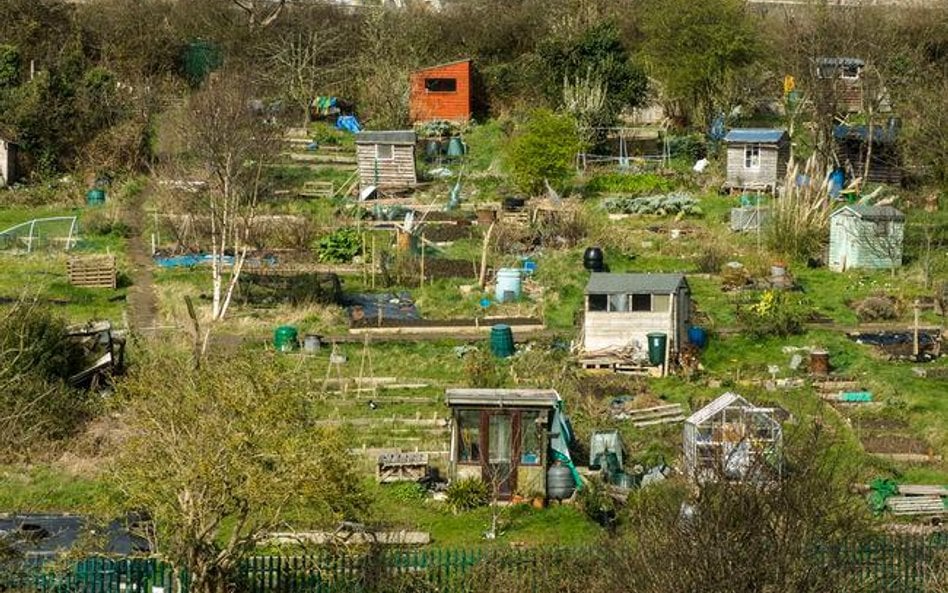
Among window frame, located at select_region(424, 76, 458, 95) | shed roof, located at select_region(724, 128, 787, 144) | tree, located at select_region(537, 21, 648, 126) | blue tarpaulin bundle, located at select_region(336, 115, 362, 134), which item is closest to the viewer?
shed roof, located at select_region(724, 128, 787, 144)

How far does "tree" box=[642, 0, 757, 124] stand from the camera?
54.0 metres

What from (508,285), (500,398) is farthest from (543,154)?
Result: (500,398)

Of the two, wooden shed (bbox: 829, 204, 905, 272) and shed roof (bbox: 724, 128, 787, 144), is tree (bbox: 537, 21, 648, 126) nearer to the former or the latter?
shed roof (bbox: 724, 128, 787, 144)

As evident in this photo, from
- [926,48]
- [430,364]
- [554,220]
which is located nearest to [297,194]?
[554,220]

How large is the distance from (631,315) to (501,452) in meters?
8.47

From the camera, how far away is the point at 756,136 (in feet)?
159

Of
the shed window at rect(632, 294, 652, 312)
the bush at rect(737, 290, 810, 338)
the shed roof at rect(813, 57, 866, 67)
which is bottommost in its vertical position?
the bush at rect(737, 290, 810, 338)

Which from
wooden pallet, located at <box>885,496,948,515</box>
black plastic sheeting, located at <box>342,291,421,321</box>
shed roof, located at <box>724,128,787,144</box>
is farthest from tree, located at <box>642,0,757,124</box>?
wooden pallet, located at <box>885,496,948,515</box>

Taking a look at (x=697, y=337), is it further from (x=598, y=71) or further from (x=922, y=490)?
(x=598, y=71)

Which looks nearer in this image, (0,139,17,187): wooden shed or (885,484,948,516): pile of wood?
(885,484,948,516): pile of wood

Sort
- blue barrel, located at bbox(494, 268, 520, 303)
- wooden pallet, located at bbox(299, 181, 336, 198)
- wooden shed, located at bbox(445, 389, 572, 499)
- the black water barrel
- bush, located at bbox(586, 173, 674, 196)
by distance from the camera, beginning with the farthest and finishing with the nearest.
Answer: bush, located at bbox(586, 173, 674, 196), wooden pallet, located at bbox(299, 181, 336, 198), the black water barrel, blue barrel, located at bbox(494, 268, 520, 303), wooden shed, located at bbox(445, 389, 572, 499)

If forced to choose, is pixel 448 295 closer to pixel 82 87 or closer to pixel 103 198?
pixel 103 198

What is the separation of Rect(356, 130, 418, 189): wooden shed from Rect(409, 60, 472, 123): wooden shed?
822 cm

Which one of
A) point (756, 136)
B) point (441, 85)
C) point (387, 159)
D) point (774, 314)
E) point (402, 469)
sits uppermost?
point (441, 85)
